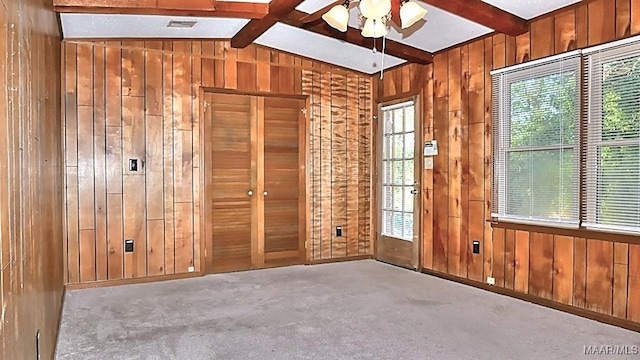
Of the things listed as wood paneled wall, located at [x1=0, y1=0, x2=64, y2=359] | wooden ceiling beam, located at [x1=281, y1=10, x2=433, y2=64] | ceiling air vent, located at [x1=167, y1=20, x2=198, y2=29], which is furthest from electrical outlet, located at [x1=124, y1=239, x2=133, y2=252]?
wooden ceiling beam, located at [x1=281, y1=10, x2=433, y2=64]

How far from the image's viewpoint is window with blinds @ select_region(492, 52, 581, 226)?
12.6 feet

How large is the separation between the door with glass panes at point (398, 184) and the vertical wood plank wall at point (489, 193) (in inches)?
7.3

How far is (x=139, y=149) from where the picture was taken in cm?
505

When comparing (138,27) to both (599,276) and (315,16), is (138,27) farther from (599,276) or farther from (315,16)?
(599,276)

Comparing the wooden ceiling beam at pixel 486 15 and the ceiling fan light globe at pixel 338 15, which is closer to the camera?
the ceiling fan light globe at pixel 338 15

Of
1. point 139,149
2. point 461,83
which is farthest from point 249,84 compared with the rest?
point 461,83

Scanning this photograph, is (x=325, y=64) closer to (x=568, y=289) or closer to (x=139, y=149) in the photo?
(x=139, y=149)

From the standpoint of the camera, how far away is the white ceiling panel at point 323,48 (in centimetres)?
522

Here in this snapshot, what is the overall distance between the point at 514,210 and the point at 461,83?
1516 mm

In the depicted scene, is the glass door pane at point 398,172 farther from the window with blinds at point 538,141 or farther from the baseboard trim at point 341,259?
the window with blinds at point 538,141

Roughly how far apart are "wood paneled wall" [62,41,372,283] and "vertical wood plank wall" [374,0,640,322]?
63.6 inches

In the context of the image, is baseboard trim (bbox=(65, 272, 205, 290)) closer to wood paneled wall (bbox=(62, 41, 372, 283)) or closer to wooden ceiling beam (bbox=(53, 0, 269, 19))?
wood paneled wall (bbox=(62, 41, 372, 283))

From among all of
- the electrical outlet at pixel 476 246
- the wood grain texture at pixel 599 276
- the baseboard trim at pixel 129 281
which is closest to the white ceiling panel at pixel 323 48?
the electrical outlet at pixel 476 246

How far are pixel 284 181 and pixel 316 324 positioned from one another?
2624 mm
